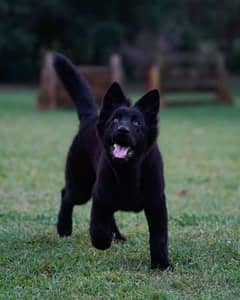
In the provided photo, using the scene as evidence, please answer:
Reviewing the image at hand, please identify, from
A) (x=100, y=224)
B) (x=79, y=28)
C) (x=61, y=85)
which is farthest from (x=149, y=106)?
(x=79, y=28)

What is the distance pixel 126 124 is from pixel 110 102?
0.36 m

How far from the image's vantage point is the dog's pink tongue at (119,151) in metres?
4.84

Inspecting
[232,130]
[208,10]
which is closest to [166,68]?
[232,130]

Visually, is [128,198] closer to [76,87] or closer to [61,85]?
[76,87]

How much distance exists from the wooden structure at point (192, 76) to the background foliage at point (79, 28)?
1152 centimetres

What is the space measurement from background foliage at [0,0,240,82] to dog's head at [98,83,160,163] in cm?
3047

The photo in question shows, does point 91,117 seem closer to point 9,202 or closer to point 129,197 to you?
point 129,197

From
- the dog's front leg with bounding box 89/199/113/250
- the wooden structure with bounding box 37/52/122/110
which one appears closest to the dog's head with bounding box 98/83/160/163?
the dog's front leg with bounding box 89/199/113/250

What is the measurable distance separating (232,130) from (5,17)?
21.3 metres

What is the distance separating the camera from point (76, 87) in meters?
6.52

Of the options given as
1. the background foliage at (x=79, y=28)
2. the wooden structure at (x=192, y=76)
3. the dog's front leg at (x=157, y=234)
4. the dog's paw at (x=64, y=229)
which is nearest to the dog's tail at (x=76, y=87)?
the dog's paw at (x=64, y=229)

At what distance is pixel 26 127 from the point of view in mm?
17562

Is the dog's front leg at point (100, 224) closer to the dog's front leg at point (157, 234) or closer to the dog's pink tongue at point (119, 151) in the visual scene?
the dog's front leg at point (157, 234)

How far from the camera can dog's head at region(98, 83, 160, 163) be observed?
15.8ft
